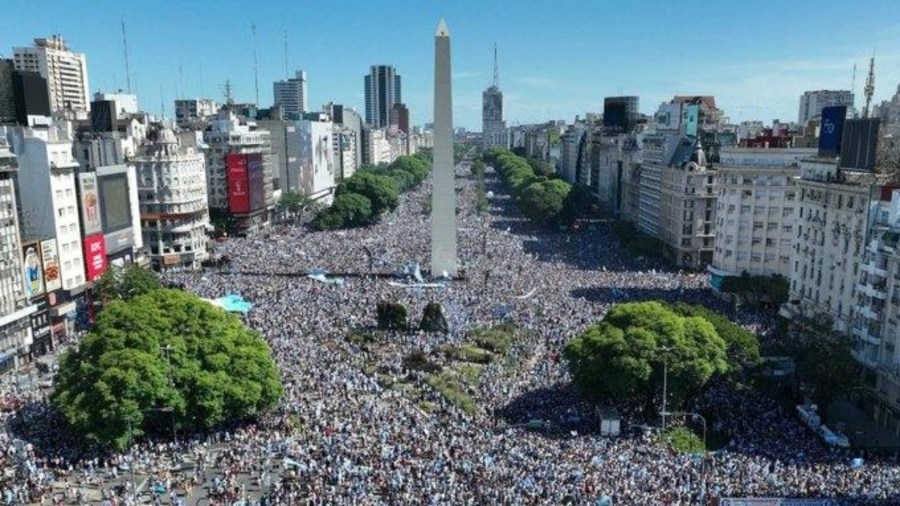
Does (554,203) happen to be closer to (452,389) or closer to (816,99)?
(452,389)

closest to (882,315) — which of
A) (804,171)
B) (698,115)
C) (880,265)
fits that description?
(880,265)

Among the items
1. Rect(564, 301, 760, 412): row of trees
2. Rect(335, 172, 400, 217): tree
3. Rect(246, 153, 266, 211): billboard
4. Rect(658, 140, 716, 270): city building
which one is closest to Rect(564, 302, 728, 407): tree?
Rect(564, 301, 760, 412): row of trees

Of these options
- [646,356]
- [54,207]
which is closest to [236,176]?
[54,207]

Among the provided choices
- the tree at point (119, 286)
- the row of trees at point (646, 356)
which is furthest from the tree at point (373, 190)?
the row of trees at point (646, 356)

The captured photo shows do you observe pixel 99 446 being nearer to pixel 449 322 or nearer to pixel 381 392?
pixel 381 392

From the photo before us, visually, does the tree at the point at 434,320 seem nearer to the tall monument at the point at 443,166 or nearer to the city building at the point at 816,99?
the tall monument at the point at 443,166
